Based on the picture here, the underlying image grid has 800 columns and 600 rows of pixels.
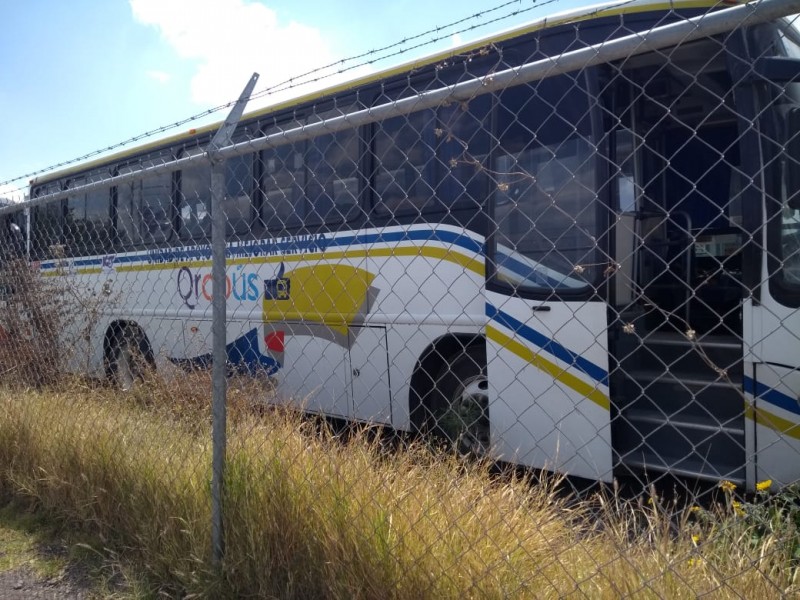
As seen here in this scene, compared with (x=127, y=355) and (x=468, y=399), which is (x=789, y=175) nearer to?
(x=468, y=399)

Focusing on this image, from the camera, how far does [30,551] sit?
12.3 feet

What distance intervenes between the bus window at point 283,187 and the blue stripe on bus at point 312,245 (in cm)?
21

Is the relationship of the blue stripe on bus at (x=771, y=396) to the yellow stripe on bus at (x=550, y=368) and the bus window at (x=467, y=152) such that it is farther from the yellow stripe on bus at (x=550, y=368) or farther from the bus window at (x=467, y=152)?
the bus window at (x=467, y=152)

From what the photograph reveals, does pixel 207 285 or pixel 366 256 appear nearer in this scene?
pixel 366 256

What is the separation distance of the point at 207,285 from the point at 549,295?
12.9 feet

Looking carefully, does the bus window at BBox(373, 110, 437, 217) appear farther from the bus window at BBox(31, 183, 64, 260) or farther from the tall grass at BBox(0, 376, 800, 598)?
the bus window at BBox(31, 183, 64, 260)

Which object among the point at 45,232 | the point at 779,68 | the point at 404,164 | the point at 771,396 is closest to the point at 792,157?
the point at 779,68

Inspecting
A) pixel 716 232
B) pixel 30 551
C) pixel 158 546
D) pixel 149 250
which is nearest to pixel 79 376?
pixel 30 551

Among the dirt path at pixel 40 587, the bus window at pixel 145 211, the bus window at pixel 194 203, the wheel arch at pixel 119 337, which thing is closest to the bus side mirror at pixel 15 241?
the wheel arch at pixel 119 337

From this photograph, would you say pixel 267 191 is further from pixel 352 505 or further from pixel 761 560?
pixel 761 560

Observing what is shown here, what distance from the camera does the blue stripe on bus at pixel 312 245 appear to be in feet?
17.1

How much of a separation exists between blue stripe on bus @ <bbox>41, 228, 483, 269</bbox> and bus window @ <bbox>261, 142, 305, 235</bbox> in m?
0.21

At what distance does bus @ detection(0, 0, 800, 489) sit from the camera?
3930 millimetres

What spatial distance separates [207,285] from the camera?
7133mm
